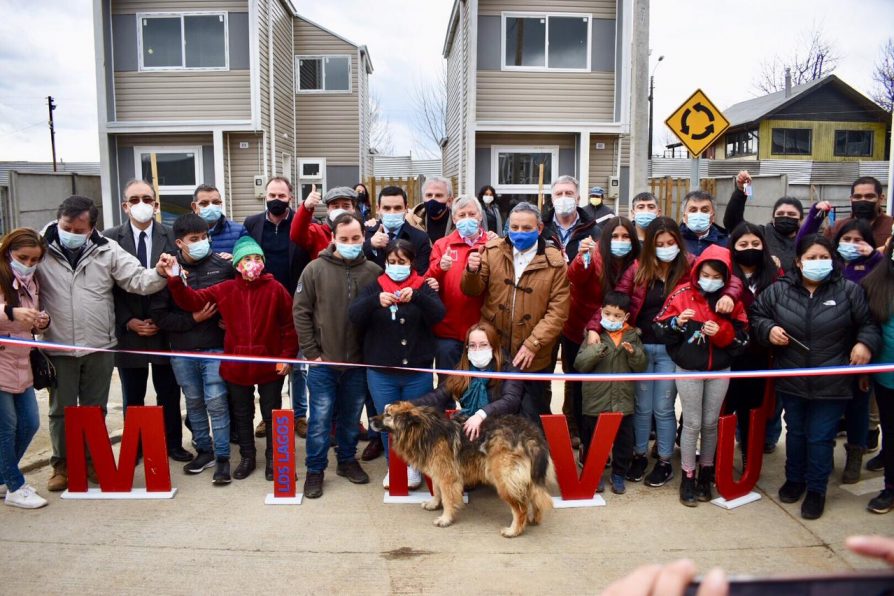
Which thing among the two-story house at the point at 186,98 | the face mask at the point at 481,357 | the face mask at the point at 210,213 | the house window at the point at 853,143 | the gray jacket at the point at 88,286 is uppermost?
the house window at the point at 853,143

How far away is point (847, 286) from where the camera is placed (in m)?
4.60

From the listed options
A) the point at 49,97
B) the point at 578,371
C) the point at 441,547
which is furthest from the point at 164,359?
the point at 49,97

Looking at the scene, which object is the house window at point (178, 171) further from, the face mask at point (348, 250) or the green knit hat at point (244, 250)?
the face mask at point (348, 250)

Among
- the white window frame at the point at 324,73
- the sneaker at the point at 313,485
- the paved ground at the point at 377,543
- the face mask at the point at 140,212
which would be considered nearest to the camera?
the paved ground at the point at 377,543

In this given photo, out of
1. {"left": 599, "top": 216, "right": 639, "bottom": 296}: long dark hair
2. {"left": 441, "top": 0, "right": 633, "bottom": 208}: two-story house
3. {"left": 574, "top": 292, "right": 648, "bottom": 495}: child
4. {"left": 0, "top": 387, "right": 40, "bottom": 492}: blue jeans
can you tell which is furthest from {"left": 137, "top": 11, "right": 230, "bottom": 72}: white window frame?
{"left": 574, "top": 292, "right": 648, "bottom": 495}: child

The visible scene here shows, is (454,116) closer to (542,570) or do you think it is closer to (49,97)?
(542,570)

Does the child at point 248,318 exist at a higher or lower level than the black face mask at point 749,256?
lower

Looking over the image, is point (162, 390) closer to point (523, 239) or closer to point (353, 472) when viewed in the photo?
point (353, 472)

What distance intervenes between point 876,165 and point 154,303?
35914mm

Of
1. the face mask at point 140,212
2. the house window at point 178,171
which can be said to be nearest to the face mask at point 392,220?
the face mask at point 140,212

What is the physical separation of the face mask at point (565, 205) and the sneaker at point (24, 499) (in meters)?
4.49

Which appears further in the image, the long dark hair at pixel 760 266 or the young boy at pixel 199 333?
the young boy at pixel 199 333

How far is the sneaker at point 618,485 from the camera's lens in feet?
16.5

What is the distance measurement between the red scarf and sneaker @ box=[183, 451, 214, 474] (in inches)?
81.7
